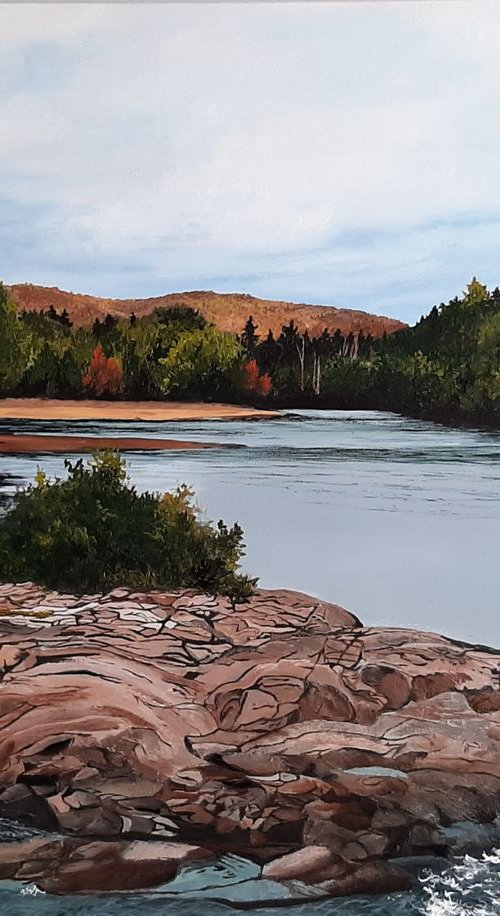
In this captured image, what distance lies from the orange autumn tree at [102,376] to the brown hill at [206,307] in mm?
124

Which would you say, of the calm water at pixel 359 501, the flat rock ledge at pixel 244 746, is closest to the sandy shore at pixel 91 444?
the calm water at pixel 359 501

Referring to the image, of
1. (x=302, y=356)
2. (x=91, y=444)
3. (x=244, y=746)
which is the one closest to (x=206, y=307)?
(x=302, y=356)

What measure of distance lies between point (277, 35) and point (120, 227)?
789mm

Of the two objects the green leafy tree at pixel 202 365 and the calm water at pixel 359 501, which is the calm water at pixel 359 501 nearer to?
the calm water at pixel 359 501

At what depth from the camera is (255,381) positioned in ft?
10.8

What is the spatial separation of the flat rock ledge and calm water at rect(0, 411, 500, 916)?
0.11 meters

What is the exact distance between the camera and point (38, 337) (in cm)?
328

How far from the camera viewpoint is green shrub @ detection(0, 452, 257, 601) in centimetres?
316

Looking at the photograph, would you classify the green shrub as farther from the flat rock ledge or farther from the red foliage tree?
the red foliage tree

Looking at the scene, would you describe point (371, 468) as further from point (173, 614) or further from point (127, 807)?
point (127, 807)

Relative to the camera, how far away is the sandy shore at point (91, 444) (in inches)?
127

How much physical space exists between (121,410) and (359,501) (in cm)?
85

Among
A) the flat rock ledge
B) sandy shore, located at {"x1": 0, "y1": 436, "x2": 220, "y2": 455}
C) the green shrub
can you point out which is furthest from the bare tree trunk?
the flat rock ledge

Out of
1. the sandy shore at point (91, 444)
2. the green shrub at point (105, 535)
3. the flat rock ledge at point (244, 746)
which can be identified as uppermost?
the sandy shore at point (91, 444)
